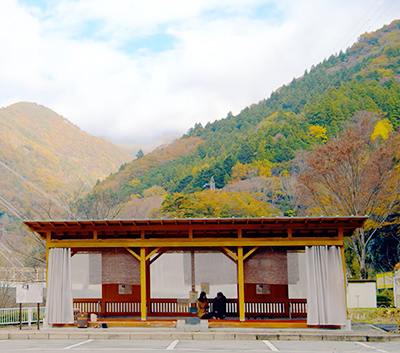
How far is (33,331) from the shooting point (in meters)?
15.3

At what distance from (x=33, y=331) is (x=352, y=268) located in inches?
1087

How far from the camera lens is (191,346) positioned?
12695mm

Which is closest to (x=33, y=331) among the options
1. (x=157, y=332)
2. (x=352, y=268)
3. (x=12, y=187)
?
(x=157, y=332)

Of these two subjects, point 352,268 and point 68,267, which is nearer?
point 68,267

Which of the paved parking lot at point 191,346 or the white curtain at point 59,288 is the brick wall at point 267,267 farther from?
the white curtain at point 59,288

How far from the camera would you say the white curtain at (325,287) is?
1548cm

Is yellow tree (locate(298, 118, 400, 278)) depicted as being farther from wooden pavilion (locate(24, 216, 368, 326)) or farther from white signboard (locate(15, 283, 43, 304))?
white signboard (locate(15, 283, 43, 304))

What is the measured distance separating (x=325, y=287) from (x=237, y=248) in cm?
288

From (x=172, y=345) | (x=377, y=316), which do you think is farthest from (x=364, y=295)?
(x=172, y=345)

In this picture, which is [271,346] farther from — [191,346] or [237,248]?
[237,248]

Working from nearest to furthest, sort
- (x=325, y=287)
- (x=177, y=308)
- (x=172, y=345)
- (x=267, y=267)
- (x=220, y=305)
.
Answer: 1. (x=172, y=345)
2. (x=325, y=287)
3. (x=267, y=267)
4. (x=220, y=305)
5. (x=177, y=308)

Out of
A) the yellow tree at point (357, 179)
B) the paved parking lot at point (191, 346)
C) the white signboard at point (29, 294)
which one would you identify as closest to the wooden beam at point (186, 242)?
the white signboard at point (29, 294)

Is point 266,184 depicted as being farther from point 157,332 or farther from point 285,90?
→ point 285,90

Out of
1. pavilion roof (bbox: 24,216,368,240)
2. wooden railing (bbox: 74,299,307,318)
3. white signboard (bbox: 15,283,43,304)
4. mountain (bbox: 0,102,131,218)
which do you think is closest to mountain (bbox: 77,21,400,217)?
mountain (bbox: 0,102,131,218)
